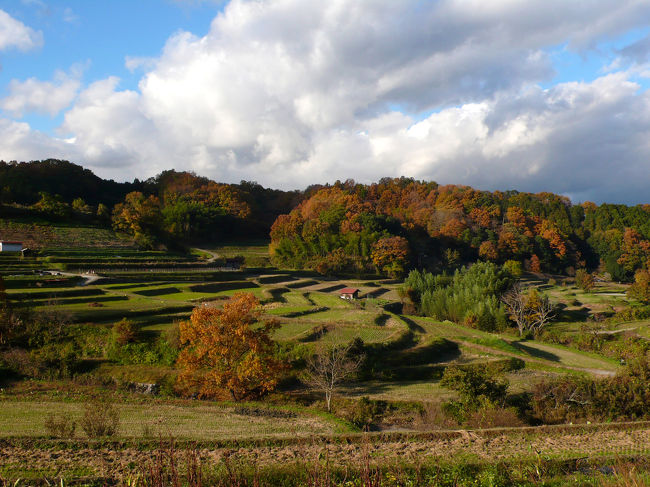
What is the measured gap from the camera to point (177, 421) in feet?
41.1

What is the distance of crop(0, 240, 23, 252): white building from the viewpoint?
36656 millimetres

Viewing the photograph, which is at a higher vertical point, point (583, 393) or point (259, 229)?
point (259, 229)

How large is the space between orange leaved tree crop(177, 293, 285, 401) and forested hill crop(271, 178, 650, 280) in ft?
110

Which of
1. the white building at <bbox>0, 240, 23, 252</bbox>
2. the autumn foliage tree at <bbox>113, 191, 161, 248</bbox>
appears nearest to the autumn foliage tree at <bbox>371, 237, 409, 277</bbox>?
the autumn foliage tree at <bbox>113, 191, 161, 248</bbox>

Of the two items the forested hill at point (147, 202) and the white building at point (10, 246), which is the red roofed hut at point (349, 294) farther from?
the white building at point (10, 246)

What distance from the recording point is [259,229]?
76.8 meters

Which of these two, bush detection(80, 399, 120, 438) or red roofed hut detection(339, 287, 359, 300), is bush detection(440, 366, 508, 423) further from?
red roofed hut detection(339, 287, 359, 300)

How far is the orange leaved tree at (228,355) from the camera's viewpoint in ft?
53.0

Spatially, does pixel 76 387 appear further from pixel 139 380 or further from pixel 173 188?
Answer: pixel 173 188

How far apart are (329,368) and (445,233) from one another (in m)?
51.8

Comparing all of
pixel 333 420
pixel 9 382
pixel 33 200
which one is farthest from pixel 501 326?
pixel 33 200

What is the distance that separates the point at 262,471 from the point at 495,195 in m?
98.4

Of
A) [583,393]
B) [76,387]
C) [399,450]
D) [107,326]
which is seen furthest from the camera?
[107,326]

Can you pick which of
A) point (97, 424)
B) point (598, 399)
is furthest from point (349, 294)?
point (97, 424)
